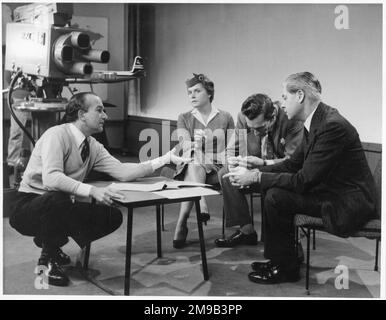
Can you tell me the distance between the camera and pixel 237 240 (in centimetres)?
333

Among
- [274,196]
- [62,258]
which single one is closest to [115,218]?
[62,258]

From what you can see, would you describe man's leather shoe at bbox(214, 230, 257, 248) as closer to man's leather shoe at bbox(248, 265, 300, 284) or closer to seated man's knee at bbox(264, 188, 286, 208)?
man's leather shoe at bbox(248, 265, 300, 284)

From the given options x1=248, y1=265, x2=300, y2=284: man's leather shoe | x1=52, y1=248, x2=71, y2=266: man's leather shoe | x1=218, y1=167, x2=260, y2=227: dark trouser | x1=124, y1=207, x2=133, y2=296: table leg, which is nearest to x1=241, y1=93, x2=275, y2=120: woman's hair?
x1=218, y1=167, x2=260, y2=227: dark trouser

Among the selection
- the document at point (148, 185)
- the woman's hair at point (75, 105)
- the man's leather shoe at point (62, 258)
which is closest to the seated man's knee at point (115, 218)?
the document at point (148, 185)

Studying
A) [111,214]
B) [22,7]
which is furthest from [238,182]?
[22,7]

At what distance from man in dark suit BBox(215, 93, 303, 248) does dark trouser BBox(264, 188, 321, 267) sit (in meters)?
0.49

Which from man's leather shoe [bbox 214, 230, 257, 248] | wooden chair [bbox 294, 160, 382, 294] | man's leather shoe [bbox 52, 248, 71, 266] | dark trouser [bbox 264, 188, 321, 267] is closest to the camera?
wooden chair [bbox 294, 160, 382, 294]

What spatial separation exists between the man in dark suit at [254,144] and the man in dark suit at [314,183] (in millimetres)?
416

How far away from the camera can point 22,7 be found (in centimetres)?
283

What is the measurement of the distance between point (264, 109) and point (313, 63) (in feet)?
2.07

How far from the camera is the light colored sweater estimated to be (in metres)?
2.56

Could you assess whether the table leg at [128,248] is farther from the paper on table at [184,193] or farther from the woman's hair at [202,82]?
the woman's hair at [202,82]

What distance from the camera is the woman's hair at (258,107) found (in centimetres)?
321
